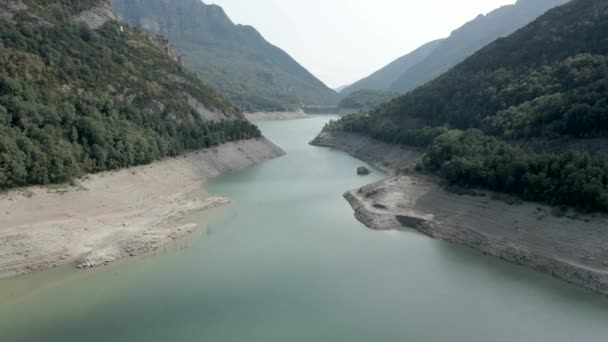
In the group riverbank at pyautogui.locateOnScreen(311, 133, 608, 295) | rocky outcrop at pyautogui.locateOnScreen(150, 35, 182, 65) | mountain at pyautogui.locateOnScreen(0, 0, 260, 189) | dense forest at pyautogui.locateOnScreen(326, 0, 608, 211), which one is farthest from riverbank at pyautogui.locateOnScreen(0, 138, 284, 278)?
rocky outcrop at pyautogui.locateOnScreen(150, 35, 182, 65)

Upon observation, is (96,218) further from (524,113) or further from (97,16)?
(97,16)

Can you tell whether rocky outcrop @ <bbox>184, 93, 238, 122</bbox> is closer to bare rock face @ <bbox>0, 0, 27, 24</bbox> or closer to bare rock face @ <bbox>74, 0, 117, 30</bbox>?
bare rock face @ <bbox>74, 0, 117, 30</bbox>

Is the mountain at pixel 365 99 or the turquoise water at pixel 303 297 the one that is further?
the mountain at pixel 365 99

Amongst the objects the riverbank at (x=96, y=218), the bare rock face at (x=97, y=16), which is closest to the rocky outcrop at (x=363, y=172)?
the riverbank at (x=96, y=218)

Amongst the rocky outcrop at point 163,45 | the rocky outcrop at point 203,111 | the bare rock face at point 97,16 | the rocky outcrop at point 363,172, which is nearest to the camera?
the rocky outcrop at point 363,172

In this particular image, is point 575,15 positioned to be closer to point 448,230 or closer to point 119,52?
point 448,230

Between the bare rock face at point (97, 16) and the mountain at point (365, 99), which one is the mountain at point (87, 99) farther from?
the mountain at point (365, 99)
